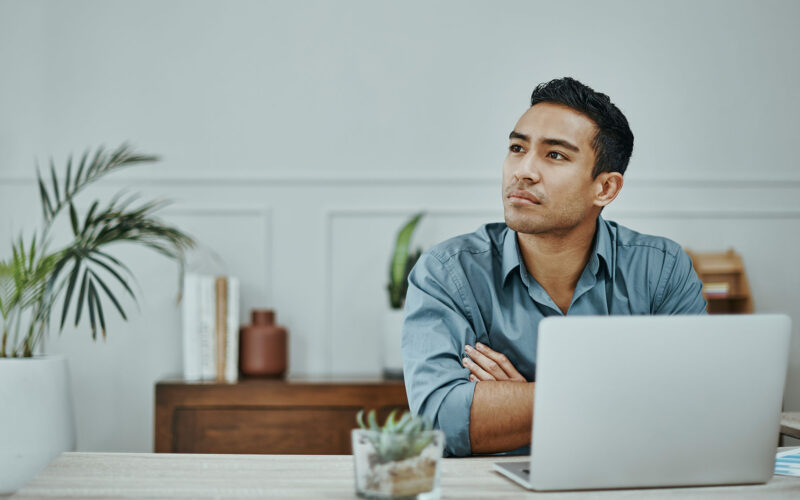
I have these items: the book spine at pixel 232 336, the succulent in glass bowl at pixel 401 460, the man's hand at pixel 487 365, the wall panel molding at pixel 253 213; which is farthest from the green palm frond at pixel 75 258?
the succulent in glass bowl at pixel 401 460

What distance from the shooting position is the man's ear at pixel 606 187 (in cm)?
172

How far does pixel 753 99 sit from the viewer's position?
282 cm

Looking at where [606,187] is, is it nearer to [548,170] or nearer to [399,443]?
[548,170]

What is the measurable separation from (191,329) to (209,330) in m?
0.06

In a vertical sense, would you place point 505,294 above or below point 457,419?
above

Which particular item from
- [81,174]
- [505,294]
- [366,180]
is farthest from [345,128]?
[505,294]

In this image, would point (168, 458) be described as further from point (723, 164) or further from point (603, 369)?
point (723, 164)

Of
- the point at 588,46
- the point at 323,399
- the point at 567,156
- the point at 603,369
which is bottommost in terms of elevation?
the point at 323,399

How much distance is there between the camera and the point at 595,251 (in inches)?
66.6

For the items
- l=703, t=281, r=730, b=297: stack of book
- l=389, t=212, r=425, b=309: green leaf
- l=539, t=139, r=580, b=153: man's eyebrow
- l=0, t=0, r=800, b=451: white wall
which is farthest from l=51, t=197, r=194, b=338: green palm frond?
l=703, t=281, r=730, b=297: stack of book

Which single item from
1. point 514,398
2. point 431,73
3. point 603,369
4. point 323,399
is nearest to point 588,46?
point 431,73

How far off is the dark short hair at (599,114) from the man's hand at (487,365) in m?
0.50

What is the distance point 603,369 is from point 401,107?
6.60ft

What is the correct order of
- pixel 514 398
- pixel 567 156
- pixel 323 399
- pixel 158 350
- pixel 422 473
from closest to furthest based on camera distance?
1. pixel 422 473
2. pixel 514 398
3. pixel 567 156
4. pixel 323 399
5. pixel 158 350
